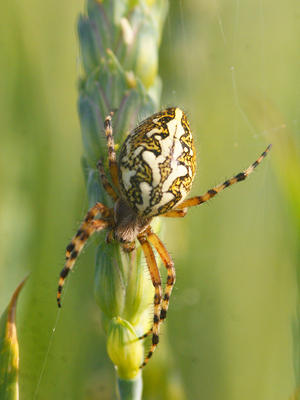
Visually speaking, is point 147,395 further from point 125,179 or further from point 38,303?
point 125,179

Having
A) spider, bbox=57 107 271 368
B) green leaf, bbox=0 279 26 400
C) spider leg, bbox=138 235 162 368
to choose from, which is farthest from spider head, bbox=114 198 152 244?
green leaf, bbox=0 279 26 400

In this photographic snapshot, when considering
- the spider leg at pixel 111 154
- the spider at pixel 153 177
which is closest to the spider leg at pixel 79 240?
the spider at pixel 153 177

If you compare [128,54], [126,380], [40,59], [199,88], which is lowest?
[126,380]

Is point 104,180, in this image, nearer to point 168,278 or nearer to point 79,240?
→ point 79,240

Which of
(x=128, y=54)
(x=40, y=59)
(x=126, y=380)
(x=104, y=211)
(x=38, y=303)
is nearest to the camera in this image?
(x=126, y=380)

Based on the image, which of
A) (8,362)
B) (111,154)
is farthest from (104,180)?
(8,362)

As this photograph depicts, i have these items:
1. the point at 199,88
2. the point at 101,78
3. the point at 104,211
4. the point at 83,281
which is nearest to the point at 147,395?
the point at 83,281
